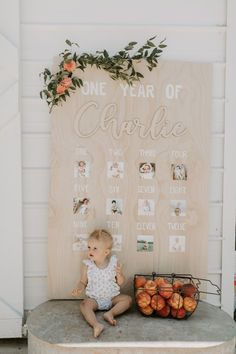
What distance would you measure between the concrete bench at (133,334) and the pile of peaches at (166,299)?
0.05 m

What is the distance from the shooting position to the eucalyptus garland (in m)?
3.37

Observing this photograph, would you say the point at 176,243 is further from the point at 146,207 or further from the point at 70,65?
the point at 70,65

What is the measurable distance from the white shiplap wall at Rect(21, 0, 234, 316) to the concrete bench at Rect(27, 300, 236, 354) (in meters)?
0.54

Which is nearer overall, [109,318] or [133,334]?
[133,334]

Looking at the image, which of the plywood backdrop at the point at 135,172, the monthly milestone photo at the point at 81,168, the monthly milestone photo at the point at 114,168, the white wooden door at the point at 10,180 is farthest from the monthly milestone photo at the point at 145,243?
the white wooden door at the point at 10,180

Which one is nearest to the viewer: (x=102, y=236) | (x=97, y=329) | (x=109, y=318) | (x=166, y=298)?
(x=97, y=329)

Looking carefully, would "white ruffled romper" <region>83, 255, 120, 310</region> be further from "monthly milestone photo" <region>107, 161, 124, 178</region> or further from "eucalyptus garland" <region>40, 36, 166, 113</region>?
"eucalyptus garland" <region>40, 36, 166, 113</region>

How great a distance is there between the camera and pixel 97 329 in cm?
301

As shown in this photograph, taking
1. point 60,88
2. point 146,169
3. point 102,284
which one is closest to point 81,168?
point 146,169

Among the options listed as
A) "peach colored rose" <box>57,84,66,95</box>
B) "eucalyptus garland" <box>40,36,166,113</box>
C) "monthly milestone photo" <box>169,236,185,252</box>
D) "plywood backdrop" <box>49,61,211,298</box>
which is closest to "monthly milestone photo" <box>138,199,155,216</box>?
"plywood backdrop" <box>49,61,211,298</box>

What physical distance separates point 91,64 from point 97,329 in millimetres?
1756

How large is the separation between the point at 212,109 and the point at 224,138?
0.75 ft

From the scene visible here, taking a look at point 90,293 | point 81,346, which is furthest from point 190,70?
point 81,346

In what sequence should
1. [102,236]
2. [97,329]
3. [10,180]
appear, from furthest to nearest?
[10,180] < [102,236] < [97,329]
